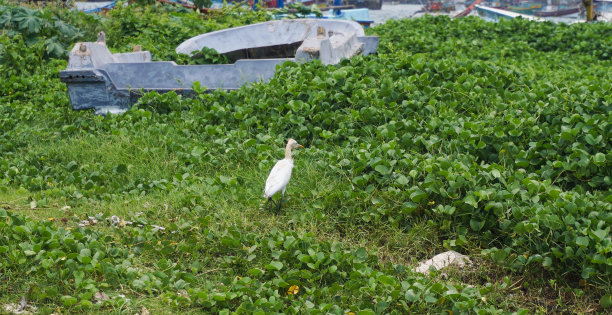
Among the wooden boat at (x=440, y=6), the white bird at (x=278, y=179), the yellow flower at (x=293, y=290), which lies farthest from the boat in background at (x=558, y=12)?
the yellow flower at (x=293, y=290)

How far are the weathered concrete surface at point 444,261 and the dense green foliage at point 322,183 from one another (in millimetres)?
165

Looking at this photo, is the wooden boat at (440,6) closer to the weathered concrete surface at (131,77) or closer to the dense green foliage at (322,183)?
the dense green foliage at (322,183)

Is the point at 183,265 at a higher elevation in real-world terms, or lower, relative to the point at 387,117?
lower

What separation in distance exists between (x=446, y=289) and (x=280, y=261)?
1.14m

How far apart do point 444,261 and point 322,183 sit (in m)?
1.36

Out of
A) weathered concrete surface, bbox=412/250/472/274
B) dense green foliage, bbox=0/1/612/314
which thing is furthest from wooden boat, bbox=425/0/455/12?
weathered concrete surface, bbox=412/250/472/274

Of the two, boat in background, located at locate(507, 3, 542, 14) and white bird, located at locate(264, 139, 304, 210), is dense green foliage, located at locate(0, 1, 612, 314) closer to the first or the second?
white bird, located at locate(264, 139, 304, 210)

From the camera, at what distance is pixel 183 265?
4316 millimetres

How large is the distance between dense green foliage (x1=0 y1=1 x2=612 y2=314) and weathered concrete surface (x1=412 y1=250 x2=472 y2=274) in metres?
0.17

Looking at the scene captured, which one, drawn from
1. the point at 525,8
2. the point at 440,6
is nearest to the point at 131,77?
the point at 525,8

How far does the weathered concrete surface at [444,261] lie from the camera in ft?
14.1

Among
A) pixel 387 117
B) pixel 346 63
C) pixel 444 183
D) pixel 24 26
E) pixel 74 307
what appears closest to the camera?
pixel 74 307

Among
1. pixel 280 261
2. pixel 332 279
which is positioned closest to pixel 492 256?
pixel 332 279

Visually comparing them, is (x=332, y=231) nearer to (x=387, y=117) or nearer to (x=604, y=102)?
(x=387, y=117)
